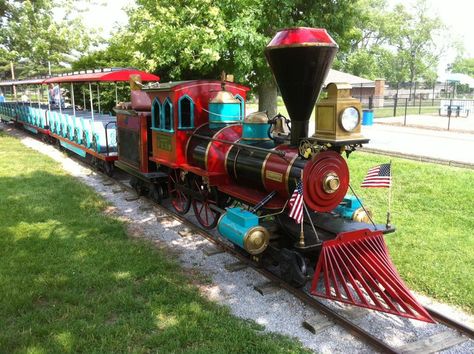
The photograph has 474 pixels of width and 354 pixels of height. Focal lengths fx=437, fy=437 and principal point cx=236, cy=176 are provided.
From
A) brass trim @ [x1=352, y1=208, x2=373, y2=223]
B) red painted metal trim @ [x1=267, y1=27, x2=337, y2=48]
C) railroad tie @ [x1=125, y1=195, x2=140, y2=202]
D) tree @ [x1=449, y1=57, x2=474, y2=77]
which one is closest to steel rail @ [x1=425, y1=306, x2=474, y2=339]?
brass trim @ [x1=352, y1=208, x2=373, y2=223]

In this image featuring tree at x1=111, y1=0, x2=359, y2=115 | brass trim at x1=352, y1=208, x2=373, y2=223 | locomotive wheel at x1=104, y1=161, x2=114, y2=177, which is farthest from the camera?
locomotive wheel at x1=104, y1=161, x2=114, y2=177

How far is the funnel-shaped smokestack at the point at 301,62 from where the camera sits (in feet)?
15.3

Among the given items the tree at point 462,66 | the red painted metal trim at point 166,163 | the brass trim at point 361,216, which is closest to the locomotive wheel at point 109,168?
the red painted metal trim at point 166,163

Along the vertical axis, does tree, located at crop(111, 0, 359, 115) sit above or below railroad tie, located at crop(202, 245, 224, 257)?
above

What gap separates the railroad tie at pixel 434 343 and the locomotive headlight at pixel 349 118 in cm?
224

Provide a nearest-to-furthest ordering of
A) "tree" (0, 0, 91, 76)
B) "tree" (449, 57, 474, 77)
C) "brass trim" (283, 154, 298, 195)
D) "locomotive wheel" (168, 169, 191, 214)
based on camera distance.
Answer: "brass trim" (283, 154, 298, 195), "locomotive wheel" (168, 169, 191, 214), "tree" (0, 0, 91, 76), "tree" (449, 57, 474, 77)

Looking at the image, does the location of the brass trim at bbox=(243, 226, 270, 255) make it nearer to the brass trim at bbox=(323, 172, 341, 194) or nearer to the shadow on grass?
the shadow on grass

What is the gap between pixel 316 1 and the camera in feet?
34.1

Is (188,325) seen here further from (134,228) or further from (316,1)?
(316,1)

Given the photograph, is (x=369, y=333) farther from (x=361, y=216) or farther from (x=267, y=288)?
(x=361, y=216)

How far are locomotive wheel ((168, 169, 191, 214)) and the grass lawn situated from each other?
→ 1.24 m

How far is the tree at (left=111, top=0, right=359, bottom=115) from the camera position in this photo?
9.95 metres

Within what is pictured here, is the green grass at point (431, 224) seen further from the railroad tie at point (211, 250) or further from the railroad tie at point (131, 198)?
the railroad tie at point (131, 198)

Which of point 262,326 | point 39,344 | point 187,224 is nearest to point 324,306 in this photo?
point 262,326
